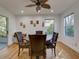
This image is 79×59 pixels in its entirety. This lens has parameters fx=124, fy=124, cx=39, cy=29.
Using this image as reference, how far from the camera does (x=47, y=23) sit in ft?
35.4

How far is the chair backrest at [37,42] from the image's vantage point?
391cm

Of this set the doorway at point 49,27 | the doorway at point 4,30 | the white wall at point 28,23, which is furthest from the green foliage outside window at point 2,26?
the doorway at point 49,27

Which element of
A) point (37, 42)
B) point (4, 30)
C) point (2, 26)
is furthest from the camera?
point (4, 30)

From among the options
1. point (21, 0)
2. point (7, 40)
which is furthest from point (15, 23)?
point (21, 0)

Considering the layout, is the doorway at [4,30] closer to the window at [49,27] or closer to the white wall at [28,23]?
the white wall at [28,23]

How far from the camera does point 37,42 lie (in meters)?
3.94

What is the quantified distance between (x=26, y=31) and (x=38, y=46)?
22.7 ft

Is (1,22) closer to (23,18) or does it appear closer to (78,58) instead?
(23,18)

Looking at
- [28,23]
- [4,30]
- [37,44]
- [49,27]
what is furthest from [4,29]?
[37,44]

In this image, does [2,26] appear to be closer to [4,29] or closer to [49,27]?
[4,29]

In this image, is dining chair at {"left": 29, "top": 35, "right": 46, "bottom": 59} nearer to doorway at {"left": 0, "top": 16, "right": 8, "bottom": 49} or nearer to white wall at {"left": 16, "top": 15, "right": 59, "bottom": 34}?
doorway at {"left": 0, "top": 16, "right": 8, "bottom": 49}

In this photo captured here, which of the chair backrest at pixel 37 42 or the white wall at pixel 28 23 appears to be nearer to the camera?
the chair backrest at pixel 37 42

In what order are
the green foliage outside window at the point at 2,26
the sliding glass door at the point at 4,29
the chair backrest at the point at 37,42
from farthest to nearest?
the sliding glass door at the point at 4,29 → the green foliage outside window at the point at 2,26 → the chair backrest at the point at 37,42

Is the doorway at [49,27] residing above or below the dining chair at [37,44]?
above
